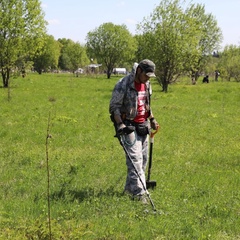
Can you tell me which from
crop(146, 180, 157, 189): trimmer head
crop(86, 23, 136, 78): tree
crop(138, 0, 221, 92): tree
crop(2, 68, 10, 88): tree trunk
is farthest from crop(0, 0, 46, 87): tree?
crop(86, 23, 136, 78): tree

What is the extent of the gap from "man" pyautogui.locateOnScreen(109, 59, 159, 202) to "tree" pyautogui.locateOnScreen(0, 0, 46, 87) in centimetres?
2525

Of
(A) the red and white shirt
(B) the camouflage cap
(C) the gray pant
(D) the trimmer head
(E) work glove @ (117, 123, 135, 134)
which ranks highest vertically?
(B) the camouflage cap

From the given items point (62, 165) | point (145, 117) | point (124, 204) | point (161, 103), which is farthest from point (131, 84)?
point (161, 103)

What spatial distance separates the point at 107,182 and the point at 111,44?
215ft

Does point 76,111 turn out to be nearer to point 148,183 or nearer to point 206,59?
point 148,183

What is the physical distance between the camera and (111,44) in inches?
2803

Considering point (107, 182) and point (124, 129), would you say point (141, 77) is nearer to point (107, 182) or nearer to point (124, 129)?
point (124, 129)

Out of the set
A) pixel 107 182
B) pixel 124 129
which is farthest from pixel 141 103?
pixel 107 182

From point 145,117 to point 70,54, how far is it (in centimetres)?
8419

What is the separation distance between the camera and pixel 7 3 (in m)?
30.4

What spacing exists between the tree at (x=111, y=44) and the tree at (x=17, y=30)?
3713cm

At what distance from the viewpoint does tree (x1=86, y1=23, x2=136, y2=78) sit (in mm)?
70625

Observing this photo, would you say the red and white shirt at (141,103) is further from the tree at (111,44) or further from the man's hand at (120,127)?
the tree at (111,44)

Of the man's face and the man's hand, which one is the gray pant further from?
the man's face
